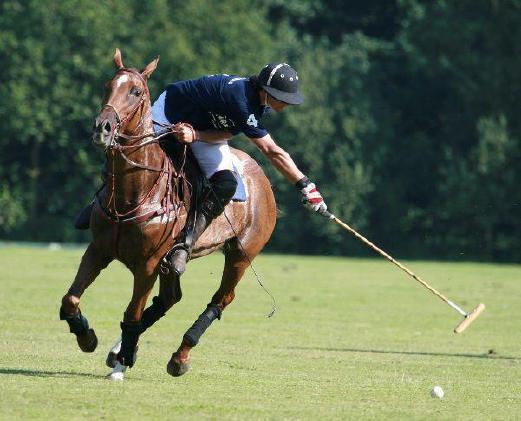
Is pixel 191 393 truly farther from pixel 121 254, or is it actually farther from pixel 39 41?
pixel 39 41

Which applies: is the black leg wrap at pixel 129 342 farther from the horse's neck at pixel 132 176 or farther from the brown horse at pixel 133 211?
the horse's neck at pixel 132 176

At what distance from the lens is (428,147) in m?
48.2

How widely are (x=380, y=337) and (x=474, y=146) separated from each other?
103ft

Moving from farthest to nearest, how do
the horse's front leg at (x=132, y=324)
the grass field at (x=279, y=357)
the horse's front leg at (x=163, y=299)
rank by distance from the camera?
the horse's front leg at (x=163, y=299)
the horse's front leg at (x=132, y=324)
the grass field at (x=279, y=357)

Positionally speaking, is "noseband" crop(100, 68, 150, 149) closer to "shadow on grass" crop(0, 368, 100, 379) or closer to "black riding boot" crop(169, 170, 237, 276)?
"black riding boot" crop(169, 170, 237, 276)

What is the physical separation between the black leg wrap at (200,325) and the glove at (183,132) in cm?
156

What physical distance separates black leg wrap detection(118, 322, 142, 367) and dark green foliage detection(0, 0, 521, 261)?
113ft

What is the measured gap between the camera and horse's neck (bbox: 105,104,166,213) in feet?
31.6

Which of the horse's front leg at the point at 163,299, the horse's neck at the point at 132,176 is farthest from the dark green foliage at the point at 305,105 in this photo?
the horse's neck at the point at 132,176

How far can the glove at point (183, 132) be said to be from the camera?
996cm

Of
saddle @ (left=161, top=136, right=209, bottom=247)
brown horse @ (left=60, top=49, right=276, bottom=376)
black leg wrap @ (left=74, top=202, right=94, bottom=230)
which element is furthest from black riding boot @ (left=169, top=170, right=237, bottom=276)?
black leg wrap @ (left=74, top=202, right=94, bottom=230)

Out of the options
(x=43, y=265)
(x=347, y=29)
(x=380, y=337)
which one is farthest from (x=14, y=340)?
(x=347, y=29)

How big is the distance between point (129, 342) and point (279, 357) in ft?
8.49

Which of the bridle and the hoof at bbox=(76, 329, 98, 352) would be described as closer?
the bridle
